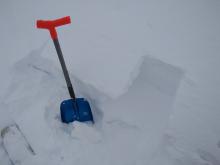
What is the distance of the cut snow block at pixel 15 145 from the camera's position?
5.59 feet

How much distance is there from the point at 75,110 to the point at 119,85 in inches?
20.4

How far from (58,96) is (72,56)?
50cm

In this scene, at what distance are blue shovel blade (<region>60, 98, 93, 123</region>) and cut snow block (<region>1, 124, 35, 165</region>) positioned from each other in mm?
434

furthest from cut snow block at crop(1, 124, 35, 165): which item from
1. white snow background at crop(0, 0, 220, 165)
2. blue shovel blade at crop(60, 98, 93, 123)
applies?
blue shovel blade at crop(60, 98, 93, 123)

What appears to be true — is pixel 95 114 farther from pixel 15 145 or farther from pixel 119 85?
pixel 15 145

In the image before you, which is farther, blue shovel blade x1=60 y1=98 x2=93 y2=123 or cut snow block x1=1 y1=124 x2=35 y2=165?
blue shovel blade x1=60 y1=98 x2=93 y2=123

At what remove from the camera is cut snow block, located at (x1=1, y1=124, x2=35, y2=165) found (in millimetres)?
1703

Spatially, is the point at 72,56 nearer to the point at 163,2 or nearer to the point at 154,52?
the point at 154,52

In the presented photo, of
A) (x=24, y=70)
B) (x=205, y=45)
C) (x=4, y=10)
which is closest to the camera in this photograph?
(x=24, y=70)

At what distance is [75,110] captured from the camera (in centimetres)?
211

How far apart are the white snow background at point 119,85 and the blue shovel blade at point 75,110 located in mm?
79

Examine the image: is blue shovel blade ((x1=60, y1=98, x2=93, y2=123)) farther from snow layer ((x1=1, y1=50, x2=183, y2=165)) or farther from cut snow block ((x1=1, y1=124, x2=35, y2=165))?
cut snow block ((x1=1, y1=124, x2=35, y2=165))

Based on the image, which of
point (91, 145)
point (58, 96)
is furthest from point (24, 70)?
point (91, 145)

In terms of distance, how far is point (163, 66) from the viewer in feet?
7.56
